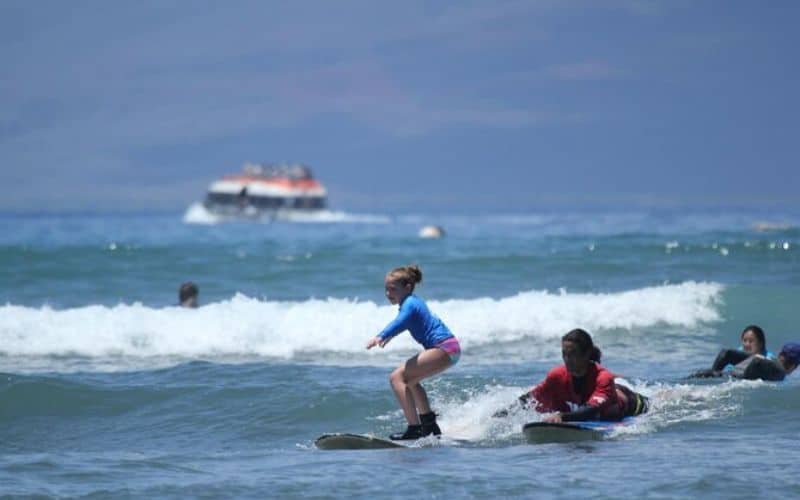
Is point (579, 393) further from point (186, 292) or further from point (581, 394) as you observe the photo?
point (186, 292)

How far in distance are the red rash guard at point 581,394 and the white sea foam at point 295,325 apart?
611 centimetres

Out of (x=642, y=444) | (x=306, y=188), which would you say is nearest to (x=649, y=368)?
(x=642, y=444)

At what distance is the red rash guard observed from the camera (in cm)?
1040

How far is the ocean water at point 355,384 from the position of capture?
9.01 m

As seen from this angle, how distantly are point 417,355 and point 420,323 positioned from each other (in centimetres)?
29

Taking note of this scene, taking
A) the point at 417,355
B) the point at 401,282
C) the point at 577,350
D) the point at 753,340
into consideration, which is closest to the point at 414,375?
the point at 417,355

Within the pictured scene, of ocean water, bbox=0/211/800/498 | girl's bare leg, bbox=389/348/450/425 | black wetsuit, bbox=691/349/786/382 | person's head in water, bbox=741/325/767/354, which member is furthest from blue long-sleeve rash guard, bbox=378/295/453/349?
person's head in water, bbox=741/325/767/354

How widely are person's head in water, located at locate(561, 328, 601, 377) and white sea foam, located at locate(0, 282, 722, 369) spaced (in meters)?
6.45

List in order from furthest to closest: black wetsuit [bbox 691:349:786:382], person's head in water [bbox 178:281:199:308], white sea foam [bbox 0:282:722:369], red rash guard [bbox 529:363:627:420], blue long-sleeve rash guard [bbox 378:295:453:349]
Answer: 1. person's head in water [bbox 178:281:199:308]
2. white sea foam [bbox 0:282:722:369]
3. black wetsuit [bbox 691:349:786:382]
4. red rash guard [bbox 529:363:627:420]
5. blue long-sleeve rash guard [bbox 378:295:453:349]

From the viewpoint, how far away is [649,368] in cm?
1561

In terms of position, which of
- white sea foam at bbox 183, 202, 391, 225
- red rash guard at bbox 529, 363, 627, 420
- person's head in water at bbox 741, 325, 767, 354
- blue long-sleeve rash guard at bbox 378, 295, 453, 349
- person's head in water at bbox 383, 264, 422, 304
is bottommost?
red rash guard at bbox 529, 363, 627, 420

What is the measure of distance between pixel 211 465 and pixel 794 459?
440 cm

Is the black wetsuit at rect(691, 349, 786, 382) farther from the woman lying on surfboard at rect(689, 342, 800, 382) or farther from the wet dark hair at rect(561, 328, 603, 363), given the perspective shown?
the wet dark hair at rect(561, 328, 603, 363)

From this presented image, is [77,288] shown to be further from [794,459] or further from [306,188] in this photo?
[306,188]
